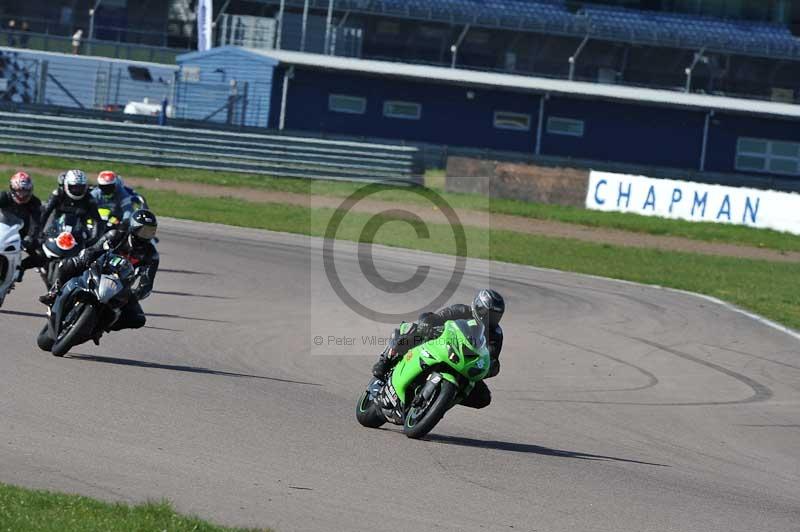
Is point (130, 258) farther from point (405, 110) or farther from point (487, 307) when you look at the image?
point (405, 110)

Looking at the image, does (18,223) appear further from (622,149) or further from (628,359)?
(622,149)

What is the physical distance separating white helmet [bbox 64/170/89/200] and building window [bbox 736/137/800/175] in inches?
1523

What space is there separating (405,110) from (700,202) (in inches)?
703

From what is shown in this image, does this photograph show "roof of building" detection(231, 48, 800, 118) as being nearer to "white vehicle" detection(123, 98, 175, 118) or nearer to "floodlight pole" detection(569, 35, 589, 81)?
"floodlight pole" detection(569, 35, 589, 81)

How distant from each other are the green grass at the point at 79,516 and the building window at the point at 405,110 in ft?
139

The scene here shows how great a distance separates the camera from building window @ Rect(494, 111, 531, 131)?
160ft

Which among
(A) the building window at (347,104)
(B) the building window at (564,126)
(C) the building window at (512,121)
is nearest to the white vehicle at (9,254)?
(A) the building window at (347,104)

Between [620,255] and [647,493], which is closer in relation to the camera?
[647,493]

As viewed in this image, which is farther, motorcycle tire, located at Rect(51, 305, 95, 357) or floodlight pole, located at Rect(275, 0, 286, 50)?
floodlight pole, located at Rect(275, 0, 286, 50)

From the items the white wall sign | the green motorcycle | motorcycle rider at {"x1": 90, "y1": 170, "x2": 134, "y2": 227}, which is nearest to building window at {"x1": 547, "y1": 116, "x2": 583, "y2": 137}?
the white wall sign

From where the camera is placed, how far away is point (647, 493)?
8477 millimetres

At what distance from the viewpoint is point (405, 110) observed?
1908 inches

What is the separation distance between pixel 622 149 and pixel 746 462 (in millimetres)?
39688

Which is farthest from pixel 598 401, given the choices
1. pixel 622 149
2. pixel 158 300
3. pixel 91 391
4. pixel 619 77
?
pixel 619 77
